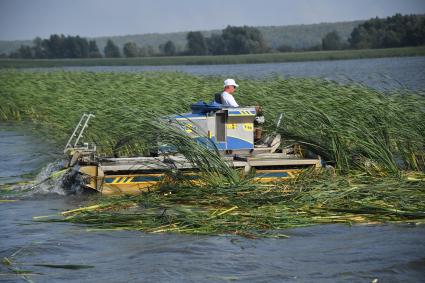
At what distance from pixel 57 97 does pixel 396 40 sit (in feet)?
235

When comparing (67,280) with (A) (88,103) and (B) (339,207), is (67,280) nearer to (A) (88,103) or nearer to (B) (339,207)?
(B) (339,207)

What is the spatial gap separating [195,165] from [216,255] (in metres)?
3.28

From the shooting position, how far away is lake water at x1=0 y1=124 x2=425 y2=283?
32.5ft

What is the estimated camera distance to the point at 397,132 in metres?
15.7

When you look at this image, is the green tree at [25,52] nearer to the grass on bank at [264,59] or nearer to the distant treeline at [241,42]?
the distant treeline at [241,42]

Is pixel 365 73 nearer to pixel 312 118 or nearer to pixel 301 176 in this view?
pixel 312 118

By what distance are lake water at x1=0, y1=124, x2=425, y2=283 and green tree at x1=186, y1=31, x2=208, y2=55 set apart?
10803 centimetres

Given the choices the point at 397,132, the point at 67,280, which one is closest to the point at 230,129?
the point at 397,132

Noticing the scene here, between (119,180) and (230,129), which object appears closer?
(119,180)

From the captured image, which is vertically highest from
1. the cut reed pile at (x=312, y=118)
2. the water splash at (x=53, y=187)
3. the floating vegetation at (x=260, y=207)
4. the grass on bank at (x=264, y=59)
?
the cut reed pile at (x=312, y=118)

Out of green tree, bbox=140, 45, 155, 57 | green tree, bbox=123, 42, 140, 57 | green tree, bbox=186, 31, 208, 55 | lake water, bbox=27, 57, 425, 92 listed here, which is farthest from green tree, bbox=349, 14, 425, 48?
green tree, bbox=123, 42, 140, 57

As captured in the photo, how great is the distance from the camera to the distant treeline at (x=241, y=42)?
94125 mm

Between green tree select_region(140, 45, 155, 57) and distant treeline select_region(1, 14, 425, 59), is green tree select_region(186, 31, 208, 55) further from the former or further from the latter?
green tree select_region(140, 45, 155, 57)

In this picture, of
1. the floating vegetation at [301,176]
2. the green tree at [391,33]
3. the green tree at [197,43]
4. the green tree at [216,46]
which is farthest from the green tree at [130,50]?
the floating vegetation at [301,176]
